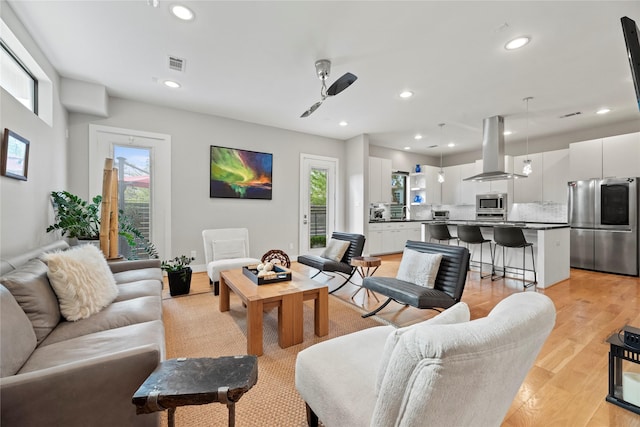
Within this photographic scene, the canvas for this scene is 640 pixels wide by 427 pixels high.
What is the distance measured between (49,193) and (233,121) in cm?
283

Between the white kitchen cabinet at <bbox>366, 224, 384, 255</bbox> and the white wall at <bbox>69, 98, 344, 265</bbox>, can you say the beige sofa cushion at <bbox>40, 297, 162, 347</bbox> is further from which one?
the white kitchen cabinet at <bbox>366, 224, 384, 255</bbox>

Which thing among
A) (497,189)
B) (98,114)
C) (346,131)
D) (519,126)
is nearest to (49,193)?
(98,114)

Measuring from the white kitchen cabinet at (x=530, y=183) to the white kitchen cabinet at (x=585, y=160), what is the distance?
26.5 inches

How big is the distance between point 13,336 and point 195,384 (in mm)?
1048

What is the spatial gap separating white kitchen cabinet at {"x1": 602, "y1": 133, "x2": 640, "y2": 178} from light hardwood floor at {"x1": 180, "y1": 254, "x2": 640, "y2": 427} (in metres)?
1.80

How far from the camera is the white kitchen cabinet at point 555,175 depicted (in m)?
5.61

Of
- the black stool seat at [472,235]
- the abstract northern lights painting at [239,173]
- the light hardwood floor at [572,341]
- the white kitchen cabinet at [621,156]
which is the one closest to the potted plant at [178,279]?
the light hardwood floor at [572,341]

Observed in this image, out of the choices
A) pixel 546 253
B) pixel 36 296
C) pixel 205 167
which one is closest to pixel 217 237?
Answer: pixel 205 167

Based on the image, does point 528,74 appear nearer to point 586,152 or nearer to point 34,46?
point 586,152

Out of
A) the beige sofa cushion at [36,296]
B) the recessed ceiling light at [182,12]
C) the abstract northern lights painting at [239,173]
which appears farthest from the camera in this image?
the abstract northern lights painting at [239,173]

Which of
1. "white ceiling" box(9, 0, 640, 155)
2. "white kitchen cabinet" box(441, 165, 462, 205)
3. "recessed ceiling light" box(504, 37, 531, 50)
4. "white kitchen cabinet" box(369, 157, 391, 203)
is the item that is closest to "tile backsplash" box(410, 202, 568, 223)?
"white kitchen cabinet" box(441, 165, 462, 205)

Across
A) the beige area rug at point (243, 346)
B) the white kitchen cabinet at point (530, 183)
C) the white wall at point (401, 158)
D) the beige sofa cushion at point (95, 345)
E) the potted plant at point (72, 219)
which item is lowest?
the beige area rug at point (243, 346)

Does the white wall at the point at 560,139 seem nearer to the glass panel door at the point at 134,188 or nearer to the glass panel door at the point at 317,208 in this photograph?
the glass panel door at the point at 317,208

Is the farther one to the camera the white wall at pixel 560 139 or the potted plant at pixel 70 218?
the white wall at pixel 560 139
